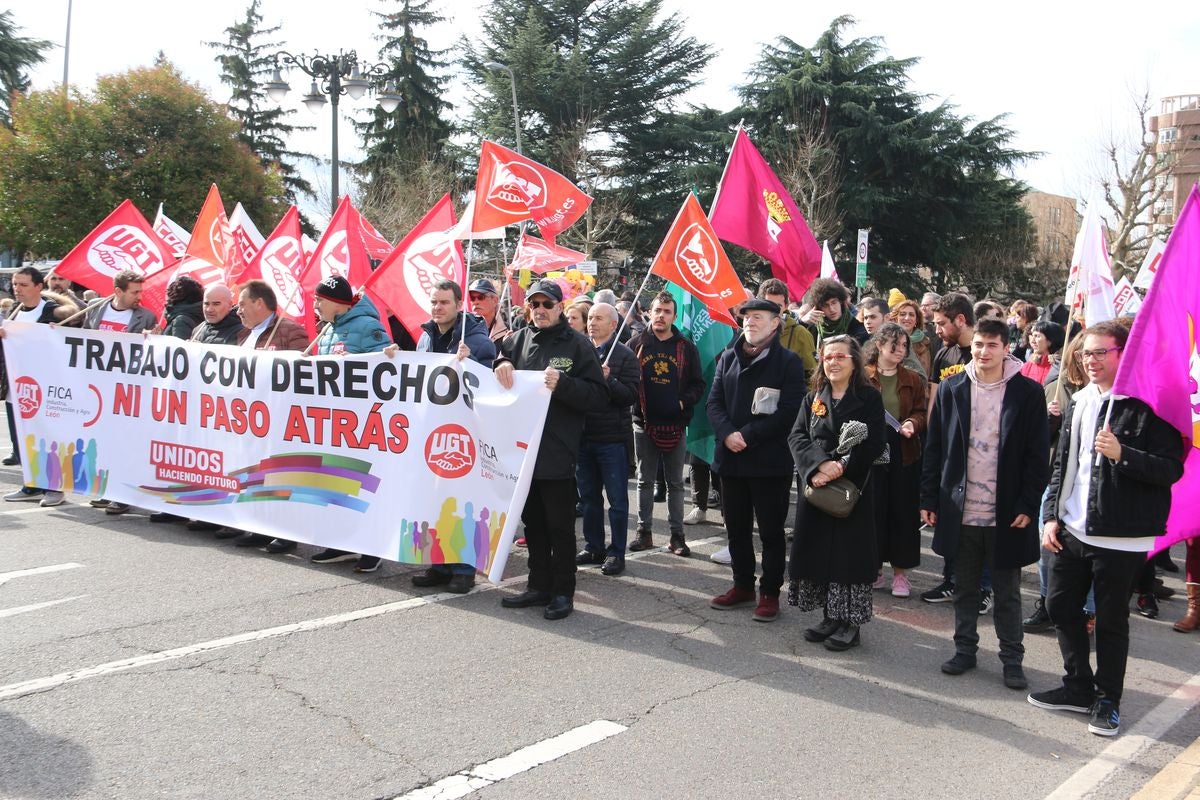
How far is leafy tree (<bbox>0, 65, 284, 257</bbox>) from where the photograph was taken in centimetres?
2800

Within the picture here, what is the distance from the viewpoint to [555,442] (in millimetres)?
6195

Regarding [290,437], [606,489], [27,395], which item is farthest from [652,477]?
[27,395]

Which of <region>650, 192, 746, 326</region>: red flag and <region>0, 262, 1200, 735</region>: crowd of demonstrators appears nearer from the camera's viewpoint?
<region>0, 262, 1200, 735</region>: crowd of demonstrators

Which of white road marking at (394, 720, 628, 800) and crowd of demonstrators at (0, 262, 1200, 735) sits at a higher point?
crowd of demonstrators at (0, 262, 1200, 735)

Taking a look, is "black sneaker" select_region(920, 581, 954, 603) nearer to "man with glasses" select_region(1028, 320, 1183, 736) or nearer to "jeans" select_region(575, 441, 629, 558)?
"man with glasses" select_region(1028, 320, 1183, 736)

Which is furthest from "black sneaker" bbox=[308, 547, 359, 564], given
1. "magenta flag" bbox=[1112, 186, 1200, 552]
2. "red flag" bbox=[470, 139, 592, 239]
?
"magenta flag" bbox=[1112, 186, 1200, 552]

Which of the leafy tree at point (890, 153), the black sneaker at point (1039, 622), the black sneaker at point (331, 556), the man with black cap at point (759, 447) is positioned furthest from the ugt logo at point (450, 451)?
the leafy tree at point (890, 153)

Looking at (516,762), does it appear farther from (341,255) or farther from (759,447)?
(341,255)

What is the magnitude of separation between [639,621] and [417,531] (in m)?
1.59

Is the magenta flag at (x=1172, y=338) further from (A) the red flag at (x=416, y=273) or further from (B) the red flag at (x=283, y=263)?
(B) the red flag at (x=283, y=263)

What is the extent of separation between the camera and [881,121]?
36.4 metres

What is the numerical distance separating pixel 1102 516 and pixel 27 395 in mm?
8468

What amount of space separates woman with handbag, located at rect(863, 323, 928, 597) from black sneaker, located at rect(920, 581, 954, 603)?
144mm

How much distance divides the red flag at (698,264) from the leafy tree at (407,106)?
3791 cm
